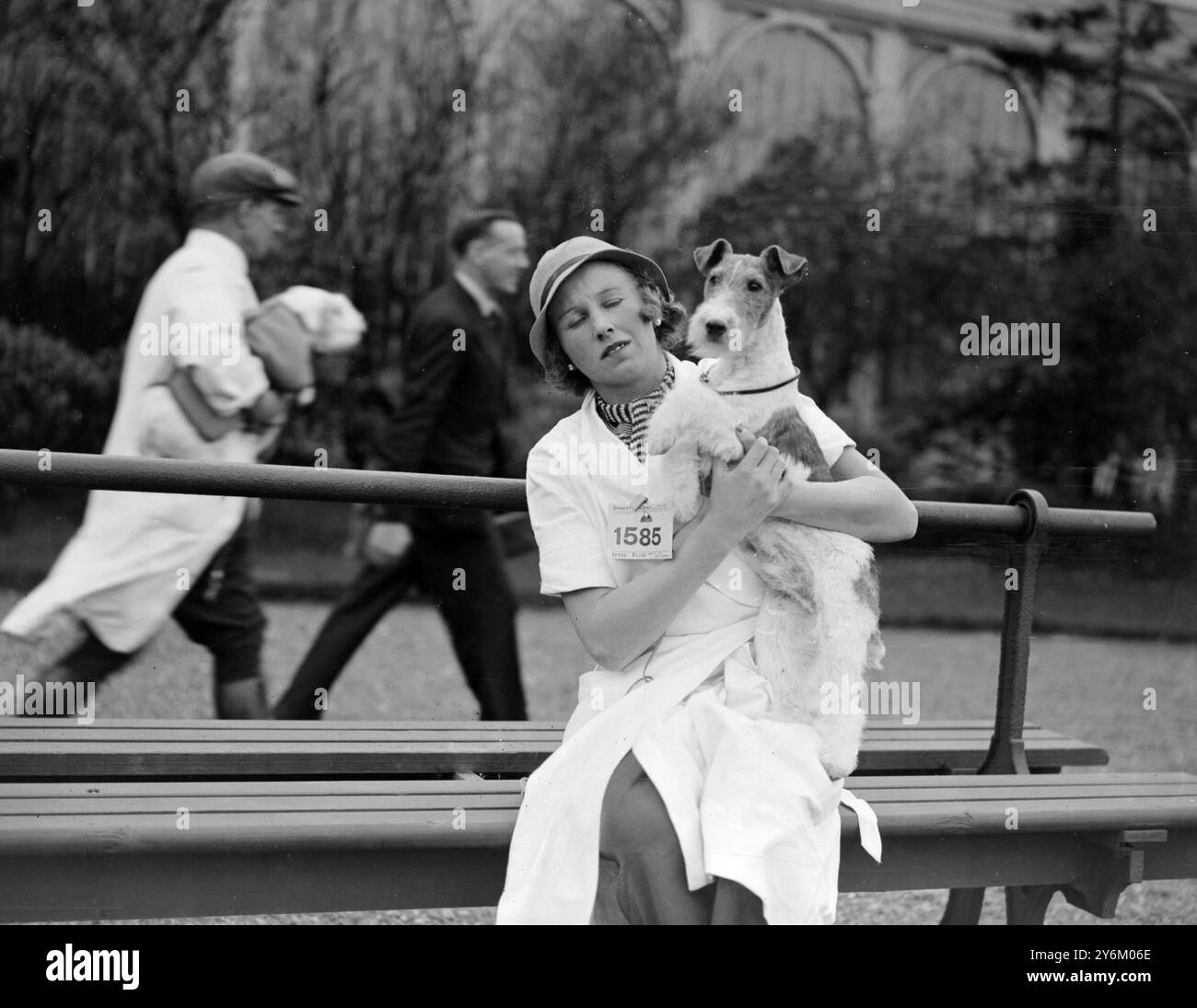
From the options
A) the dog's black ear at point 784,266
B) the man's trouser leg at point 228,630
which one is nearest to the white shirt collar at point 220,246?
the man's trouser leg at point 228,630

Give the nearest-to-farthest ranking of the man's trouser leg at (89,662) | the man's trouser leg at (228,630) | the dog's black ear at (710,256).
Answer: the dog's black ear at (710,256), the man's trouser leg at (89,662), the man's trouser leg at (228,630)

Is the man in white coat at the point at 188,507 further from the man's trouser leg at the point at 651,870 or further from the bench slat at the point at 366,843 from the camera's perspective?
the man's trouser leg at the point at 651,870

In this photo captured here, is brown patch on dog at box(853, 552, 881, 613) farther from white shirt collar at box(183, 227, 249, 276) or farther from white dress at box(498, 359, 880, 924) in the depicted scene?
white shirt collar at box(183, 227, 249, 276)

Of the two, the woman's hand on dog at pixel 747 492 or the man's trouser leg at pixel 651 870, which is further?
the woman's hand on dog at pixel 747 492

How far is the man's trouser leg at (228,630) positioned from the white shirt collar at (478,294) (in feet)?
4.37

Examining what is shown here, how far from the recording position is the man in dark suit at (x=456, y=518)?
4855 millimetres

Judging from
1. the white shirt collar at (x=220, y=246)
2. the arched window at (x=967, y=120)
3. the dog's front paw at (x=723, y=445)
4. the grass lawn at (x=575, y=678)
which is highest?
the arched window at (x=967, y=120)

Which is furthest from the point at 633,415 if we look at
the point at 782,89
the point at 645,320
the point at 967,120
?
the point at 967,120

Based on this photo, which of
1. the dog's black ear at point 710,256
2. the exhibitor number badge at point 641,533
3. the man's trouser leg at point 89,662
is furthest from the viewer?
the man's trouser leg at point 89,662

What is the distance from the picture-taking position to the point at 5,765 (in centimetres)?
289

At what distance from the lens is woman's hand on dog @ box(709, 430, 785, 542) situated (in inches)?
97.5

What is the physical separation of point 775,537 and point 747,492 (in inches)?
7.0

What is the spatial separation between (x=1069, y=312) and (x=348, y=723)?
6.42 metres
